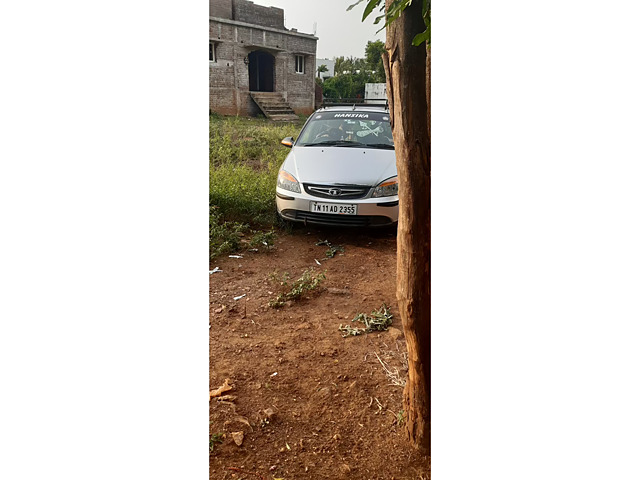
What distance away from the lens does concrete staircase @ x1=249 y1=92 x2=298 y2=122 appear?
14.2m

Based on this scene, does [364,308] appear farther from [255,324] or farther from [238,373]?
[238,373]

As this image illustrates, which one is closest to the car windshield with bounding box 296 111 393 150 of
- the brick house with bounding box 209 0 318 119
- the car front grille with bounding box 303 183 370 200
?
the car front grille with bounding box 303 183 370 200

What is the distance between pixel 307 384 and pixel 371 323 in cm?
73

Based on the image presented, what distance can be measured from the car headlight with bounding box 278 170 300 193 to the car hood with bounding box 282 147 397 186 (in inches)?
1.7

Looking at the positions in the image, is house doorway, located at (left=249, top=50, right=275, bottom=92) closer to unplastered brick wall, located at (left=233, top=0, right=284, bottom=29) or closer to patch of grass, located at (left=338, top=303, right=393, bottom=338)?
unplastered brick wall, located at (left=233, top=0, right=284, bottom=29)

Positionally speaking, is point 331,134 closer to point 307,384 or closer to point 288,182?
point 288,182

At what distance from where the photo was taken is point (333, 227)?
4500mm

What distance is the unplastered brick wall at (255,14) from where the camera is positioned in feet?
42.9

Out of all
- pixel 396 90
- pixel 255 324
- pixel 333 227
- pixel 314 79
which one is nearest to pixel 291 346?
pixel 255 324

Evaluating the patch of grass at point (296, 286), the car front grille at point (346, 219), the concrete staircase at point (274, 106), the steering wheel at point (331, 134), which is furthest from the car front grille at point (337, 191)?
the concrete staircase at point (274, 106)

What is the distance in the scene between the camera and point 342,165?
440cm

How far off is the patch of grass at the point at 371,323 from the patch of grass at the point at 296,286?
473 mm

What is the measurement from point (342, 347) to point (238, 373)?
507mm

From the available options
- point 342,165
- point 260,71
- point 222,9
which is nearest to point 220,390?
point 342,165
